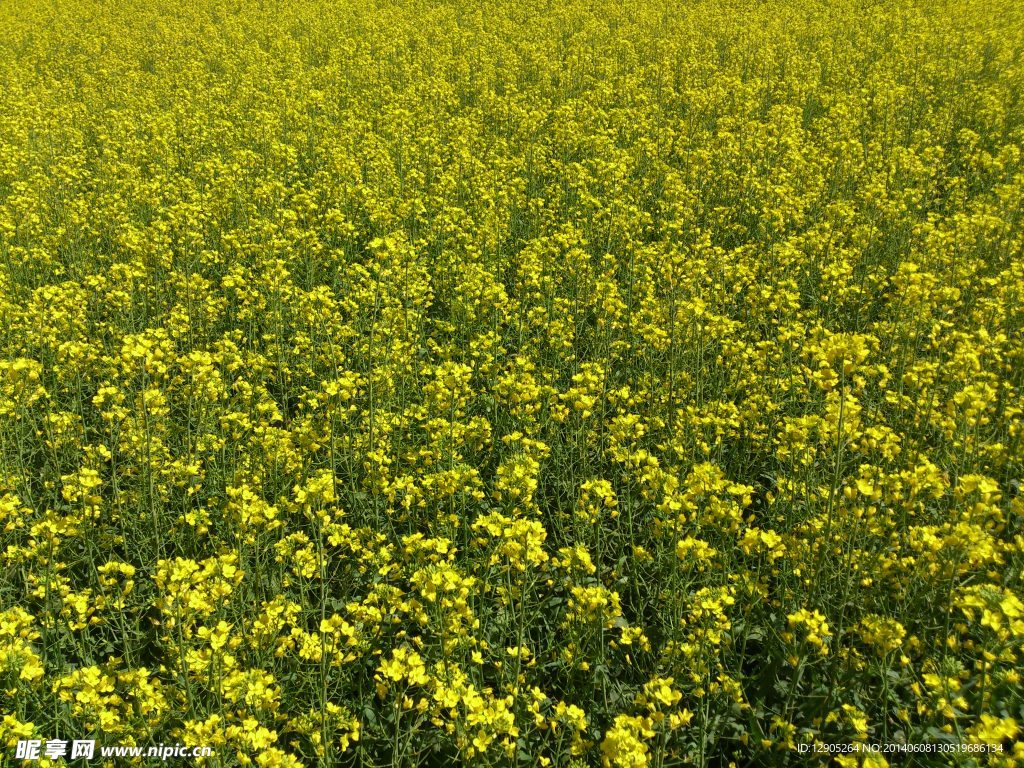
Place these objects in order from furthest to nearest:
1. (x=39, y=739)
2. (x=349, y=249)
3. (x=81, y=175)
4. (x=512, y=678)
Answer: (x=81, y=175)
(x=349, y=249)
(x=512, y=678)
(x=39, y=739)

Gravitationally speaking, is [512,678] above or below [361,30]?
below

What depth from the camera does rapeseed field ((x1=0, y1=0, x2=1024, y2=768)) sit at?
9.60 ft

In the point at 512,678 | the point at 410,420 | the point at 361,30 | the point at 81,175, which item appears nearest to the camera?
the point at 512,678

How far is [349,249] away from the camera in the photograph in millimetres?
7285

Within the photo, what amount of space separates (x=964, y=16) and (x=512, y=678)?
61.2 ft

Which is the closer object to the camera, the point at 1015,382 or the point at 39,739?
the point at 39,739

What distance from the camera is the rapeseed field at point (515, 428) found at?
293 cm

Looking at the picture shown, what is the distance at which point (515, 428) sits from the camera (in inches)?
186

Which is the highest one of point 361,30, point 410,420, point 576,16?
point 576,16

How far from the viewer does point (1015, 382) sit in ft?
16.1

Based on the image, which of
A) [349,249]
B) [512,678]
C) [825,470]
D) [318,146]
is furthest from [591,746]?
[318,146]

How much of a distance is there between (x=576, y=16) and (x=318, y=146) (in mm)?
10894

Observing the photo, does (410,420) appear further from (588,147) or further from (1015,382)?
(588,147)

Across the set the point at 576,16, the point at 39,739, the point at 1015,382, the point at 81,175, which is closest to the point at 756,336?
the point at 1015,382
